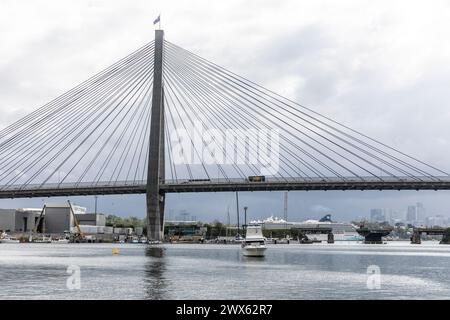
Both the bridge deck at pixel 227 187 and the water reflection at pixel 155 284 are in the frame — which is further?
the bridge deck at pixel 227 187

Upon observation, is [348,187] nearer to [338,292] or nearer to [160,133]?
[160,133]

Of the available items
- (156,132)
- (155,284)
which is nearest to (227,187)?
(156,132)

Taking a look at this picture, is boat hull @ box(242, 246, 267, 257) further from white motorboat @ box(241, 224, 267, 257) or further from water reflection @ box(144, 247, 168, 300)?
water reflection @ box(144, 247, 168, 300)

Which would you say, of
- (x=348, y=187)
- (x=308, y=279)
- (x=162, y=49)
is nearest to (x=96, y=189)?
(x=162, y=49)

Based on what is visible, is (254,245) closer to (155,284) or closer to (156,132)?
Result: (156,132)

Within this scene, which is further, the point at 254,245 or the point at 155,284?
the point at 254,245

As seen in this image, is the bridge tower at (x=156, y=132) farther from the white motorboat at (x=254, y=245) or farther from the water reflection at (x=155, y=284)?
the water reflection at (x=155, y=284)

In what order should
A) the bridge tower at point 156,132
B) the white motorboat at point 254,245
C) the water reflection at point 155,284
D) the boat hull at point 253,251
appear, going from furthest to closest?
the bridge tower at point 156,132 → the white motorboat at point 254,245 → the boat hull at point 253,251 → the water reflection at point 155,284

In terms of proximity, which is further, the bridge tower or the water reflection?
the bridge tower

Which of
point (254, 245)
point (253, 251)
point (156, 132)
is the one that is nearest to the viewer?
A: point (253, 251)

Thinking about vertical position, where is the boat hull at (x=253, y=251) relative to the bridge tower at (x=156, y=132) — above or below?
below

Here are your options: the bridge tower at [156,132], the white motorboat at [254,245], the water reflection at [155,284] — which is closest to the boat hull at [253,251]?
the white motorboat at [254,245]

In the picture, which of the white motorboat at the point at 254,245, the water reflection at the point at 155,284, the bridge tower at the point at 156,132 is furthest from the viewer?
the bridge tower at the point at 156,132

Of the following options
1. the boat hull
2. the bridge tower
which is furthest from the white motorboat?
the bridge tower
